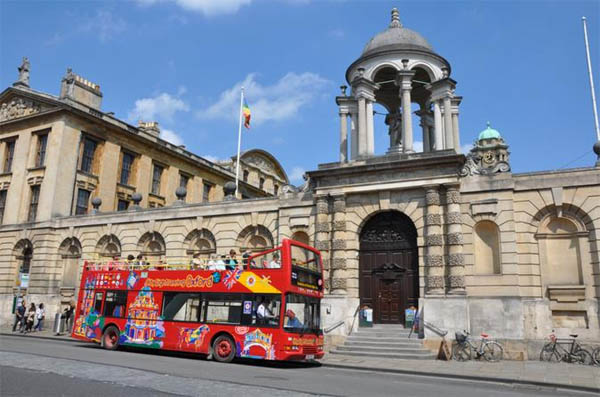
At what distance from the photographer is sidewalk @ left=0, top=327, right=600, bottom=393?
13516mm

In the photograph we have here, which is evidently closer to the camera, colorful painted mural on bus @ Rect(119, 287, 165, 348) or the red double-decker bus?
the red double-decker bus

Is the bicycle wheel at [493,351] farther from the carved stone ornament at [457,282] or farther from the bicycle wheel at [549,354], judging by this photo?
the carved stone ornament at [457,282]

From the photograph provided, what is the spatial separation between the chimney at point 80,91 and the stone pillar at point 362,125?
23.4 metres

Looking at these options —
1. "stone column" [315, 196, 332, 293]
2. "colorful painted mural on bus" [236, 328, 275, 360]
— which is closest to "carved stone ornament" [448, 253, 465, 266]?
"stone column" [315, 196, 332, 293]

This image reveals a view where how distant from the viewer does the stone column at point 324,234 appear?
22281 mm

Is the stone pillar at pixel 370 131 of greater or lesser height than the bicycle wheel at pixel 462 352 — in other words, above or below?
above

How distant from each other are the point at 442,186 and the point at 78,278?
2432 centimetres

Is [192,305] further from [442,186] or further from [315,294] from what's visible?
[442,186]

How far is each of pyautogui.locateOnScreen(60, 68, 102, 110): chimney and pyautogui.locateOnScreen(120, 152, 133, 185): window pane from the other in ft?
14.8

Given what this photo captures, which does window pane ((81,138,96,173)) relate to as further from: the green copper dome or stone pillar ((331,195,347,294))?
the green copper dome

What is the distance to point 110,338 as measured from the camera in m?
20.2

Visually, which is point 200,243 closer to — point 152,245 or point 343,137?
point 152,245

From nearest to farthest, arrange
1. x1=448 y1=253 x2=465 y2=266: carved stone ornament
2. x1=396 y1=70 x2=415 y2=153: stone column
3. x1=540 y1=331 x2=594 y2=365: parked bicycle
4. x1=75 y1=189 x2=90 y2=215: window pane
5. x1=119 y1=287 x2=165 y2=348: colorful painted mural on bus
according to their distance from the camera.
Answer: x1=540 y1=331 x2=594 y2=365: parked bicycle
x1=119 y1=287 x2=165 y2=348: colorful painted mural on bus
x1=448 y1=253 x2=465 y2=266: carved stone ornament
x1=396 y1=70 x2=415 y2=153: stone column
x1=75 y1=189 x2=90 y2=215: window pane

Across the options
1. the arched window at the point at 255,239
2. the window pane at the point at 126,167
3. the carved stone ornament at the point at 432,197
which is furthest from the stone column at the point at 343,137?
the window pane at the point at 126,167
